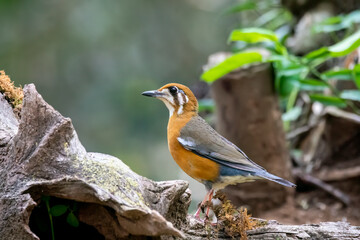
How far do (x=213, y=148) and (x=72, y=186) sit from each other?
4.53ft

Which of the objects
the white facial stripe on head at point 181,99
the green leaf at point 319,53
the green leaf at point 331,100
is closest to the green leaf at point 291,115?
the green leaf at point 331,100

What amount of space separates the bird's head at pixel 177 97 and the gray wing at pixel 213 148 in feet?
0.75

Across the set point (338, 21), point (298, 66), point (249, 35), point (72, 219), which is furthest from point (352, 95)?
point (72, 219)

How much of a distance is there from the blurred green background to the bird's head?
4143mm

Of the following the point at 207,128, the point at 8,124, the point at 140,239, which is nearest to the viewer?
the point at 140,239

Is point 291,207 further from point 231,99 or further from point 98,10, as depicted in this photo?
point 98,10

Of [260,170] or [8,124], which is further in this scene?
[260,170]

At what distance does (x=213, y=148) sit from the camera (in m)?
3.37

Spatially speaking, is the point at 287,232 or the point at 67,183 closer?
the point at 67,183

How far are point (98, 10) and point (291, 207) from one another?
448 cm

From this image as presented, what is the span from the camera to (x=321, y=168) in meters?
5.83

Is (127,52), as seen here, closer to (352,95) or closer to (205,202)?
(352,95)

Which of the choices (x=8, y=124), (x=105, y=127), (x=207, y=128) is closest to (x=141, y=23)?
(x=105, y=127)

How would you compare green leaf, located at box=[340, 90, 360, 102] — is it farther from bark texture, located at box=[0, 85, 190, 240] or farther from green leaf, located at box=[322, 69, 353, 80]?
bark texture, located at box=[0, 85, 190, 240]
